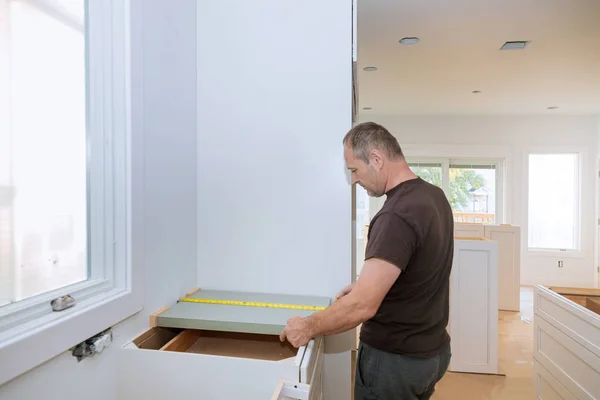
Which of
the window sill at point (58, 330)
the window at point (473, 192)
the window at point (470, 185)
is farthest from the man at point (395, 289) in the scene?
the window at point (473, 192)

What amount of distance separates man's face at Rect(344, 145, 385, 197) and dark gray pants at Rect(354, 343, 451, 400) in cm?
60

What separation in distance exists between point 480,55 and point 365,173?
296cm

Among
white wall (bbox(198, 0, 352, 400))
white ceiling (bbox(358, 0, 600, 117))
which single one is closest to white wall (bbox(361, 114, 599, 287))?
white ceiling (bbox(358, 0, 600, 117))

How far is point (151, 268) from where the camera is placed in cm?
134

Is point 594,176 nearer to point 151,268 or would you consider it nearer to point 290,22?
point 290,22

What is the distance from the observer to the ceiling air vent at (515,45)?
3.30m

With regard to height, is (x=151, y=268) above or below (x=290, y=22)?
below

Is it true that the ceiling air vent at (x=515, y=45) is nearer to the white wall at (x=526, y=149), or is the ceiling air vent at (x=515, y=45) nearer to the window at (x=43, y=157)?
the white wall at (x=526, y=149)

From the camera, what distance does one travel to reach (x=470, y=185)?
253 inches

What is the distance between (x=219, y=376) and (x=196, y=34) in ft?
4.86

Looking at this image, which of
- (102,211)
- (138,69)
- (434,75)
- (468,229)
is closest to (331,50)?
(138,69)

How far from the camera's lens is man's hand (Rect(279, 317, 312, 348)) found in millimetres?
1216

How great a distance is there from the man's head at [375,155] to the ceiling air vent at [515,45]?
9.02 feet

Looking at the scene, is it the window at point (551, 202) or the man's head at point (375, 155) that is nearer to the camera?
the man's head at point (375, 155)
